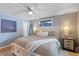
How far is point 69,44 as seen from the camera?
1.57 metres

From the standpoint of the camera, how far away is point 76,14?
4.88ft

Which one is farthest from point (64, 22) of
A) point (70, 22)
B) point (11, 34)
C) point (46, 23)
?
point (11, 34)

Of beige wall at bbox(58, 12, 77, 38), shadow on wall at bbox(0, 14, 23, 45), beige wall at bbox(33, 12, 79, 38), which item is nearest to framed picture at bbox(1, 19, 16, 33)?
shadow on wall at bbox(0, 14, 23, 45)

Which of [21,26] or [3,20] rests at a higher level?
[3,20]

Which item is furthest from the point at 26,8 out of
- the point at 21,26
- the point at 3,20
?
the point at 3,20

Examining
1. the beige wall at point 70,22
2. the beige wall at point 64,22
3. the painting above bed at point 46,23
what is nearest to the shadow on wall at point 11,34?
the beige wall at point 64,22

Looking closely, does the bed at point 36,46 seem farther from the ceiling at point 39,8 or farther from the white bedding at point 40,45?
the ceiling at point 39,8

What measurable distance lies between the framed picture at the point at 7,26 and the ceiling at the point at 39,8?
142mm

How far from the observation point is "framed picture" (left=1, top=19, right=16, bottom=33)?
4.98 feet

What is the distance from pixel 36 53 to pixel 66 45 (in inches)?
22.8

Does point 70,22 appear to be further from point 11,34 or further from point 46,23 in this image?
point 11,34

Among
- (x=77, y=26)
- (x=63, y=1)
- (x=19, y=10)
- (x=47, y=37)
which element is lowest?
(x=47, y=37)

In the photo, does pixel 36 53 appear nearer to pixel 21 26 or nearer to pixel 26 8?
pixel 21 26

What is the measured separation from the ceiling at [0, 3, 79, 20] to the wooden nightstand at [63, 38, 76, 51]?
0.52m
